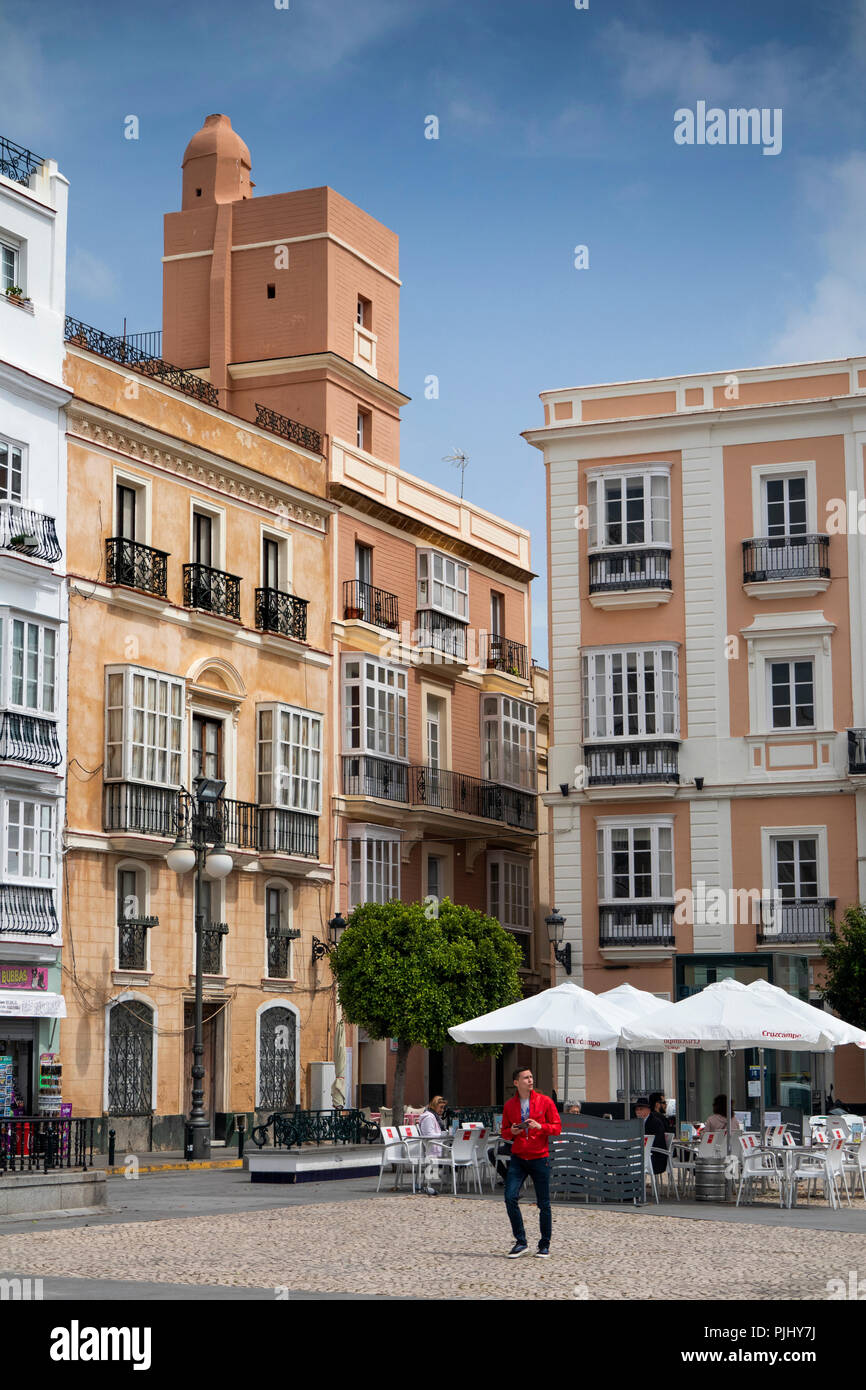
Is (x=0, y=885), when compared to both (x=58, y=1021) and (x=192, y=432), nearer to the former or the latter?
(x=58, y=1021)

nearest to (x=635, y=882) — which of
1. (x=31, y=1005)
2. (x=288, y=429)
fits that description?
(x=288, y=429)

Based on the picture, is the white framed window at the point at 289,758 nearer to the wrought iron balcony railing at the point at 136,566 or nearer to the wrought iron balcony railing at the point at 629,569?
the wrought iron balcony railing at the point at 136,566

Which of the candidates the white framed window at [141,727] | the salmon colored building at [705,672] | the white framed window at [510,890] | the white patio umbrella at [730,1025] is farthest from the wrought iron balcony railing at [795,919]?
the white patio umbrella at [730,1025]

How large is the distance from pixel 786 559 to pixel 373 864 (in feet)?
35.6

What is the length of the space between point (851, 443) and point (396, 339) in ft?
43.0

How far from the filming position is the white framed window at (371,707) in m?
41.3

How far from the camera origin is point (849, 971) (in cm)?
3431

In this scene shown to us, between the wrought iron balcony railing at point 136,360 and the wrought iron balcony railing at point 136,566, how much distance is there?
3.31 meters

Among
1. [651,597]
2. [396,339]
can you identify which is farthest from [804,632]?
[396,339]

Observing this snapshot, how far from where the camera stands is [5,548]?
104ft

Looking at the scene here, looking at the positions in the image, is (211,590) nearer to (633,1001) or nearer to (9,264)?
(9,264)

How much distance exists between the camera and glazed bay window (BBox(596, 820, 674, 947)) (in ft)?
127

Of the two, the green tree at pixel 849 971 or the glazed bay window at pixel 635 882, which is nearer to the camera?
the green tree at pixel 849 971

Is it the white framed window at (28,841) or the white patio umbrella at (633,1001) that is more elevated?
the white framed window at (28,841)
